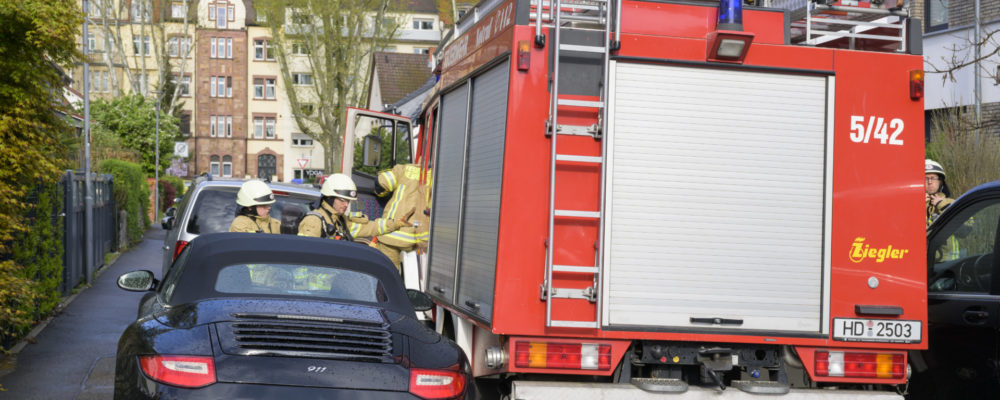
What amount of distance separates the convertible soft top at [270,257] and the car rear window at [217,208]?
17.2 ft

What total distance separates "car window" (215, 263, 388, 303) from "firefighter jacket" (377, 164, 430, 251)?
11.8 ft

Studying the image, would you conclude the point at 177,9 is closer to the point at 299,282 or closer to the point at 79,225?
the point at 79,225

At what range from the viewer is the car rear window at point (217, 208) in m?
11.3

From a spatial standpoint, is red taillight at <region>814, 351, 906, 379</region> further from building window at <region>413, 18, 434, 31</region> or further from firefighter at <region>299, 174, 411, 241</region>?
building window at <region>413, 18, 434, 31</region>

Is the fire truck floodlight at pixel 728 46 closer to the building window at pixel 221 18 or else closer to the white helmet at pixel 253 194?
the white helmet at pixel 253 194

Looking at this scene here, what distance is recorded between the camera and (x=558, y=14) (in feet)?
19.8

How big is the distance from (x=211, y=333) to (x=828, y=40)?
4072 mm

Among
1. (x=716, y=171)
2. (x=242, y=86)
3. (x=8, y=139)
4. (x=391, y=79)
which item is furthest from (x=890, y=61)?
(x=242, y=86)

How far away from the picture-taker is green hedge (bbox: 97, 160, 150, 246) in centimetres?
2684

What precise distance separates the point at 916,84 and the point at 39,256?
965cm

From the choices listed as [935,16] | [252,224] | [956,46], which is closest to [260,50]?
[935,16]

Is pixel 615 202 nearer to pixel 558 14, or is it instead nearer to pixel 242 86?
pixel 558 14

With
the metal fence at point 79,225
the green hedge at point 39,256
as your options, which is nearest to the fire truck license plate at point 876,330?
the green hedge at point 39,256

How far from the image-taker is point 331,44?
50000 millimetres
